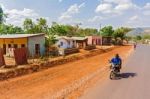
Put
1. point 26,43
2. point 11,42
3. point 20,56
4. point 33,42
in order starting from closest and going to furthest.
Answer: point 20,56 < point 26,43 < point 33,42 < point 11,42

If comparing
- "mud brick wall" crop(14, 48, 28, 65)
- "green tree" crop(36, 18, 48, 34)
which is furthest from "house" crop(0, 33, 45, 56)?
"green tree" crop(36, 18, 48, 34)

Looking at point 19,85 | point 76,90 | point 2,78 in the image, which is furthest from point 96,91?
point 2,78

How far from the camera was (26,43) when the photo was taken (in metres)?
41.2

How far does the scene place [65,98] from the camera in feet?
50.1

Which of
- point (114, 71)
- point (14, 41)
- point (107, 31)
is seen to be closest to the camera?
point (114, 71)

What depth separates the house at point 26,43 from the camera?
41.2 meters

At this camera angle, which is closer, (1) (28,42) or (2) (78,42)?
(1) (28,42)

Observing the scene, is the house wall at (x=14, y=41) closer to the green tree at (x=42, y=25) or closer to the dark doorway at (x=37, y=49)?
the dark doorway at (x=37, y=49)

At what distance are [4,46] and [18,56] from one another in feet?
40.8

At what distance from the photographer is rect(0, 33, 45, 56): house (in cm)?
4122

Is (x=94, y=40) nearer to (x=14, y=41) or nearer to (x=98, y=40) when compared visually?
(x=98, y=40)

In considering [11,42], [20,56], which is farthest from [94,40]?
[20,56]

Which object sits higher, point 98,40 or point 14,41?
point 14,41

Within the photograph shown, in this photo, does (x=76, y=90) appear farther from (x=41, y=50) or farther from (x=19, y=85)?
(x=41, y=50)
